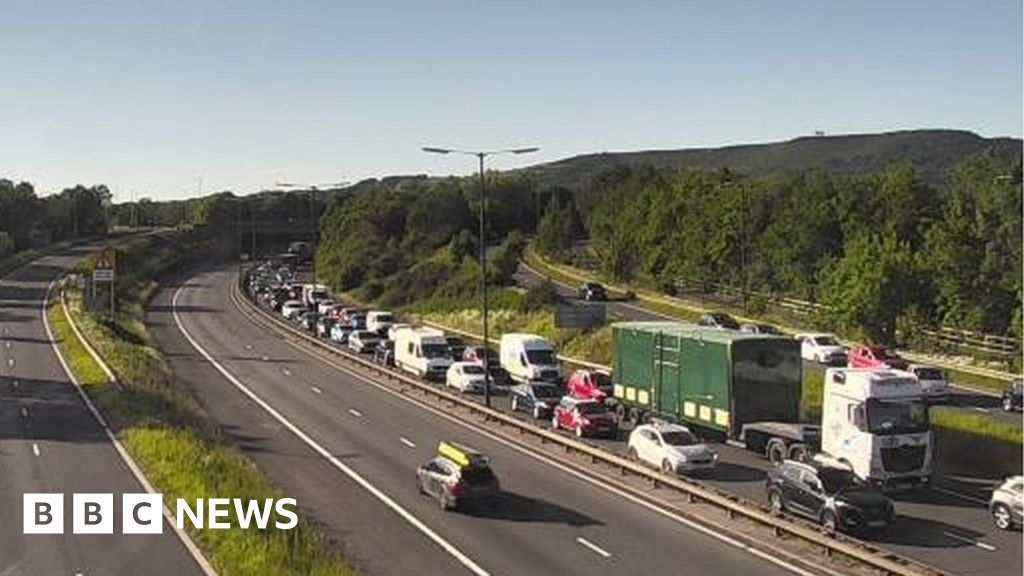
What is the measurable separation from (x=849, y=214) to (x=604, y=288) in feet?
66.5

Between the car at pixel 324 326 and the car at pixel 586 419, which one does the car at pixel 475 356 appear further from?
the car at pixel 324 326

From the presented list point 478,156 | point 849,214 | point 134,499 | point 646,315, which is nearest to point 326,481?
point 134,499

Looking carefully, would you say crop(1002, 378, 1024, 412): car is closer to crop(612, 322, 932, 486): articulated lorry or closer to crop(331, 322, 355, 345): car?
crop(612, 322, 932, 486): articulated lorry

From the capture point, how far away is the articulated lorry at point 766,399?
3191cm

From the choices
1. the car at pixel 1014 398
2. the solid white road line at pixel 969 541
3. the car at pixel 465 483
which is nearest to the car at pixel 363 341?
the car at pixel 1014 398

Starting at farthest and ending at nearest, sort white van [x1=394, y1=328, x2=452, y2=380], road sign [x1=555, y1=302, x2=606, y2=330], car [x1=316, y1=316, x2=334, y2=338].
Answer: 1. car [x1=316, y1=316, x2=334, y2=338]
2. road sign [x1=555, y1=302, x2=606, y2=330]
3. white van [x1=394, y1=328, x2=452, y2=380]

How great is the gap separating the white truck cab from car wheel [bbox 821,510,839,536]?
4.22 metres

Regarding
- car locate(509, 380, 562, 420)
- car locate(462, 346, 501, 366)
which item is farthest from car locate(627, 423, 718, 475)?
car locate(462, 346, 501, 366)

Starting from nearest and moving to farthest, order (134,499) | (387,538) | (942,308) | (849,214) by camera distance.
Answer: (387,538) < (134,499) < (942,308) < (849,214)

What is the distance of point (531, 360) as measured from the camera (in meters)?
53.9

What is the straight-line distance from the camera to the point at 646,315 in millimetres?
76625

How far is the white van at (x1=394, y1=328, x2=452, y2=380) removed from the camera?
5734 cm

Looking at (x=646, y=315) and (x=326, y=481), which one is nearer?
(x=326, y=481)

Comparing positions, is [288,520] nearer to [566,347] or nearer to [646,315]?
[566,347]
